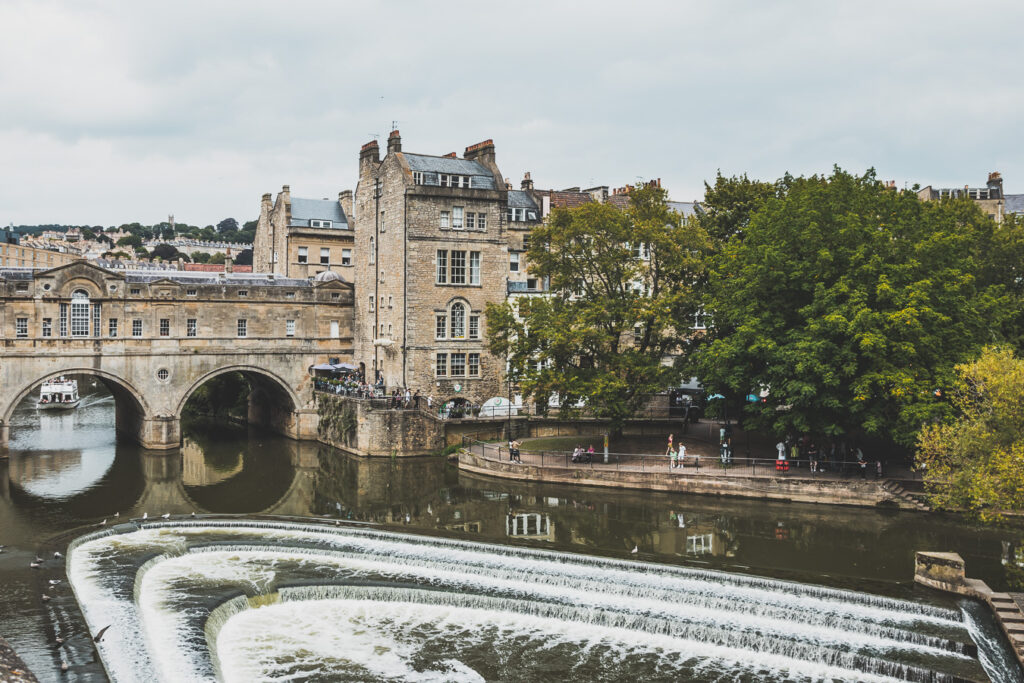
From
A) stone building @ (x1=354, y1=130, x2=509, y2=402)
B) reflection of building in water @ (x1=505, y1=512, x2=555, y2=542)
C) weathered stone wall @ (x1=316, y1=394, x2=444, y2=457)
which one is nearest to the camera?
reflection of building in water @ (x1=505, y1=512, x2=555, y2=542)

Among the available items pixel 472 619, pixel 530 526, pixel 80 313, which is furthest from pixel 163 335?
pixel 472 619

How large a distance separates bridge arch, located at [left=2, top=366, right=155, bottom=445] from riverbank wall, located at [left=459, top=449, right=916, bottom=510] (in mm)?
20002

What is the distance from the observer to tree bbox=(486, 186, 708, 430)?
40481 mm

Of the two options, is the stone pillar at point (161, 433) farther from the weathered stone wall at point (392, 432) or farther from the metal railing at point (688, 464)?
the metal railing at point (688, 464)

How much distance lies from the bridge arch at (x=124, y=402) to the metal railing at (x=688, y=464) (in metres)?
17.7

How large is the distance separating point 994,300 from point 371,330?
31.8m

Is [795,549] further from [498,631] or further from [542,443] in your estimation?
[542,443]

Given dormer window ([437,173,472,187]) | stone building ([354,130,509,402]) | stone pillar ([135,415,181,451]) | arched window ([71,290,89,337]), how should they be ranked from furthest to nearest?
dormer window ([437,173,472,187]) → stone building ([354,130,509,402]) → stone pillar ([135,415,181,451]) → arched window ([71,290,89,337])

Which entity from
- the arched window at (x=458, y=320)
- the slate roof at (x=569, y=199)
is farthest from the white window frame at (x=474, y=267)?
the slate roof at (x=569, y=199)

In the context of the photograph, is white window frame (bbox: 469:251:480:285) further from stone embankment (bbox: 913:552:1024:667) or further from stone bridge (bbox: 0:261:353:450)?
stone embankment (bbox: 913:552:1024:667)

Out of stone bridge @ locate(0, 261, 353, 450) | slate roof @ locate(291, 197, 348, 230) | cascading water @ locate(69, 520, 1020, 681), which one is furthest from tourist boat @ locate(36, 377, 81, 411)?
cascading water @ locate(69, 520, 1020, 681)

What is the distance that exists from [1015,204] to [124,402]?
6564 cm

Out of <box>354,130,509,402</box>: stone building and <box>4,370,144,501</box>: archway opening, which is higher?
<box>354,130,509,402</box>: stone building

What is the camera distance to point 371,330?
5269 cm
